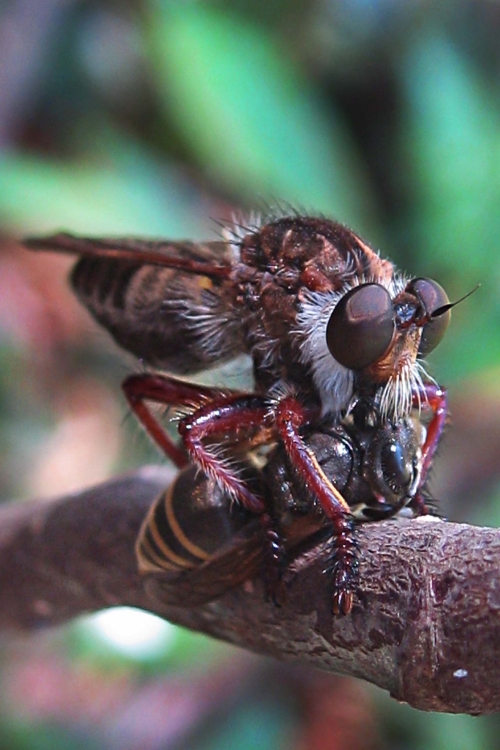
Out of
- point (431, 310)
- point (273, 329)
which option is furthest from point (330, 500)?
point (273, 329)

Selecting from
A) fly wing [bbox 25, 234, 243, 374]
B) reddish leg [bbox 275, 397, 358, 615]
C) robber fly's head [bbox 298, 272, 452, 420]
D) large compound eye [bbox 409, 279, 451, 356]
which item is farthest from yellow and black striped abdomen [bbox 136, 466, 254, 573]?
fly wing [bbox 25, 234, 243, 374]

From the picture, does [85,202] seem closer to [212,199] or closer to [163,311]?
[212,199]

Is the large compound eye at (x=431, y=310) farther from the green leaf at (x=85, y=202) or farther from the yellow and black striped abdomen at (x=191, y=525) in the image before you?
the green leaf at (x=85, y=202)

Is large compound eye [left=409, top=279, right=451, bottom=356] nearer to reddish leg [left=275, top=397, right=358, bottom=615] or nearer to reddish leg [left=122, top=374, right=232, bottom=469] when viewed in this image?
reddish leg [left=275, top=397, right=358, bottom=615]

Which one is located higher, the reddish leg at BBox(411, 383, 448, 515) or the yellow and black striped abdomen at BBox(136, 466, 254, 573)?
the reddish leg at BBox(411, 383, 448, 515)

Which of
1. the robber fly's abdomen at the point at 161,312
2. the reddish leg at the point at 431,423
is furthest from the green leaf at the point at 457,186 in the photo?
the reddish leg at the point at 431,423

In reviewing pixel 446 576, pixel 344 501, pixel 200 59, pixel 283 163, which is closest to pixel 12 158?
pixel 200 59
